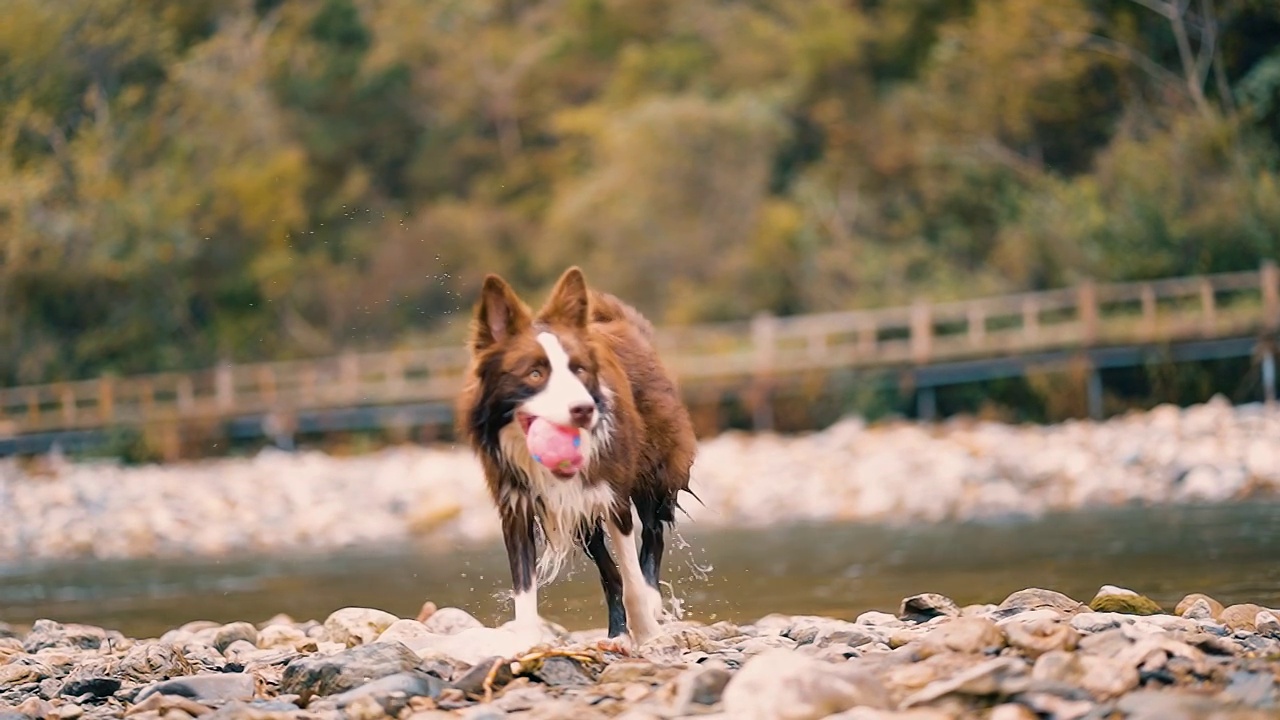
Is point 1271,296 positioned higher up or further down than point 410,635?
higher up

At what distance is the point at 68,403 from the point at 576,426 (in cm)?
2258

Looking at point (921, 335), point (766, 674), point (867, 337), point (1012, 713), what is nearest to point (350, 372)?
point (867, 337)

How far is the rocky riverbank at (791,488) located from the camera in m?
13.8

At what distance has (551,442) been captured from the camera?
4891 mm

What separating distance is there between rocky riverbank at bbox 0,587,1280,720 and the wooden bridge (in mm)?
14012

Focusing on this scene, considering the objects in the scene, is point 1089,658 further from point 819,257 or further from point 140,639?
point 819,257

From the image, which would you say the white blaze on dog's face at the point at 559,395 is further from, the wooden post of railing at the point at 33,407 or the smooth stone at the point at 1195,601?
the wooden post of railing at the point at 33,407

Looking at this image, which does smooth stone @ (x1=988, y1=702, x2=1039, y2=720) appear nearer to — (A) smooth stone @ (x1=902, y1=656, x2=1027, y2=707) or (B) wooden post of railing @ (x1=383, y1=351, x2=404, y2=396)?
(A) smooth stone @ (x1=902, y1=656, x2=1027, y2=707)

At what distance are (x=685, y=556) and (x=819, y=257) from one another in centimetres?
1557

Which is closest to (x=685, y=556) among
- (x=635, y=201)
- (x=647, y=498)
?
(x=647, y=498)

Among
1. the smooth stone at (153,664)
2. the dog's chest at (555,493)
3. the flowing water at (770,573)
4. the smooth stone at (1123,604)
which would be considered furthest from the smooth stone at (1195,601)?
the smooth stone at (153,664)

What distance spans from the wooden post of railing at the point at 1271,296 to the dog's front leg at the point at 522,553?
15.3m

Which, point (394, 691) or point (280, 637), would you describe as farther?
point (280, 637)

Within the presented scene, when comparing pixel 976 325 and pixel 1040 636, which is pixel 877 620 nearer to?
pixel 1040 636
